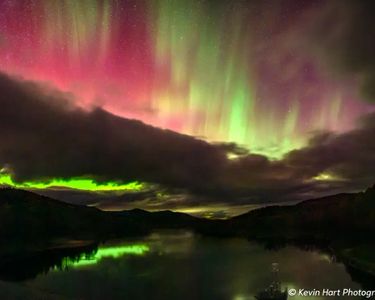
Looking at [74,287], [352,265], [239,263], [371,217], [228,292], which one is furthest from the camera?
[371,217]

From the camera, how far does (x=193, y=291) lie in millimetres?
78875

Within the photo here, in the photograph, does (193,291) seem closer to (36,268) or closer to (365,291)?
(365,291)

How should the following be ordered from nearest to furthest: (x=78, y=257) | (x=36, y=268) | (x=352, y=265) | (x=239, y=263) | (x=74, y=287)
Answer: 1. (x=74, y=287)
2. (x=352, y=265)
3. (x=36, y=268)
4. (x=239, y=263)
5. (x=78, y=257)

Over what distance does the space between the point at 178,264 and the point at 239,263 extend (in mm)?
16721

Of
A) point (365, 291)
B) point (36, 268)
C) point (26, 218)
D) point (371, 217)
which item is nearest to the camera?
point (365, 291)

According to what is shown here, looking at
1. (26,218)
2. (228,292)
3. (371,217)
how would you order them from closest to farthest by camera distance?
(228,292) → (371,217) → (26,218)

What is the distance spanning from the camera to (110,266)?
4417 inches

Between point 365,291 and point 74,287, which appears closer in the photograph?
point 365,291

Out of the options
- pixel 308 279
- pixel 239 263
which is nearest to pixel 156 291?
pixel 308 279

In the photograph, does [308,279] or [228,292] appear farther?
[308,279]

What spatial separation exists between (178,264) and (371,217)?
339 ft

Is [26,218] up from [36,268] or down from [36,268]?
up

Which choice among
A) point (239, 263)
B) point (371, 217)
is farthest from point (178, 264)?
point (371, 217)

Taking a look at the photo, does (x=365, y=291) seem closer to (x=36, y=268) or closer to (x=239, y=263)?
(x=239, y=263)
